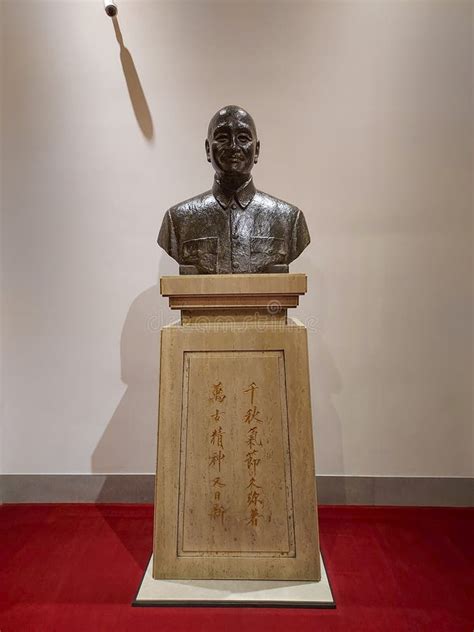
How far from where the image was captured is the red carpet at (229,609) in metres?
1.46

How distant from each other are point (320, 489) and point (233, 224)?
1456 mm

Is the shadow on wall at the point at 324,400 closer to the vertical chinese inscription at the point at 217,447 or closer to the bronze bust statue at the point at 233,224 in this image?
the bronze bust statue at the point at 233,224

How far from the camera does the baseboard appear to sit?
2.32 metres

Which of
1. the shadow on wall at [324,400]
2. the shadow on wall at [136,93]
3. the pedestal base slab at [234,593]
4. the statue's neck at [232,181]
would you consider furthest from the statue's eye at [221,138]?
the pedestal base slab at [234,593]

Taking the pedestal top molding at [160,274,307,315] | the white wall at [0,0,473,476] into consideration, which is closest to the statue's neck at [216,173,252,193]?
the pedestal top molding at [160,274,307,315]

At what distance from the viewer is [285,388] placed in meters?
1.63

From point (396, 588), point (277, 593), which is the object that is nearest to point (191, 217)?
point (277, 593)

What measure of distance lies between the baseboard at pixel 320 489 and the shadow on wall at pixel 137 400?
80 mm

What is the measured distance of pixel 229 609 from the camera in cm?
152

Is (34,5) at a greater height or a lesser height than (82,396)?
greater

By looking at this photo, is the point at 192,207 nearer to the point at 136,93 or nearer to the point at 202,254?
the point at 202,254

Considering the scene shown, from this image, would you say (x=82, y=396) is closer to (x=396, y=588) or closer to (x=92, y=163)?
(x=92, y=163)

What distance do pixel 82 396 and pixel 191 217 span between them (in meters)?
1.19

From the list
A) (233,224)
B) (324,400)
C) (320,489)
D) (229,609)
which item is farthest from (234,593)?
(233,224)
